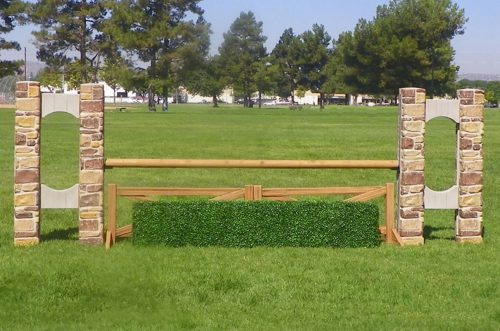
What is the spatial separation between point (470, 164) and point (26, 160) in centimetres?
546

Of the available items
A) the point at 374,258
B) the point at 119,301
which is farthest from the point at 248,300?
the point at 374,258

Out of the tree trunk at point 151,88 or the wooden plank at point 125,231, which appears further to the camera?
the tree trunk at point 151,88

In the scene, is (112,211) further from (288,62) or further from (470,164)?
(288,62)

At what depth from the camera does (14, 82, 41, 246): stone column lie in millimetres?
9930

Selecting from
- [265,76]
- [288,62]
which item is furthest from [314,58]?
[265,76]

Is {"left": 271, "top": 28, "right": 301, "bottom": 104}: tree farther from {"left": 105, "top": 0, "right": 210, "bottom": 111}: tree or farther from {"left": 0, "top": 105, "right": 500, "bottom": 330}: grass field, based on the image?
{"left": 0, "top": 105, "right": 500, "bottom": 330}: grass field

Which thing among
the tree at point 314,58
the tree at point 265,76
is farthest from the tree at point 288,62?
the tree at point 265,76

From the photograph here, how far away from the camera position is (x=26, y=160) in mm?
9945

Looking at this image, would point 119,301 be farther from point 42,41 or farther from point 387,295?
point 42,41

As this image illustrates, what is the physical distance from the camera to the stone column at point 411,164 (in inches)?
407

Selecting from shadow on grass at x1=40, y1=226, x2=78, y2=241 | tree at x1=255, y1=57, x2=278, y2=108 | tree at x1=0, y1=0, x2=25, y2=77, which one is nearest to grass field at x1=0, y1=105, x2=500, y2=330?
shadow on grass at x1=40, y1=226, x2=78, y2=241

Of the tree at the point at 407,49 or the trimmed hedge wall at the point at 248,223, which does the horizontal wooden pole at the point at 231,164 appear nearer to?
the trimmed hedge wall at the point at 248,223

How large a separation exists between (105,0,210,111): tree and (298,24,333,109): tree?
45.2m

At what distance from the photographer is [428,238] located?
11.0 m
